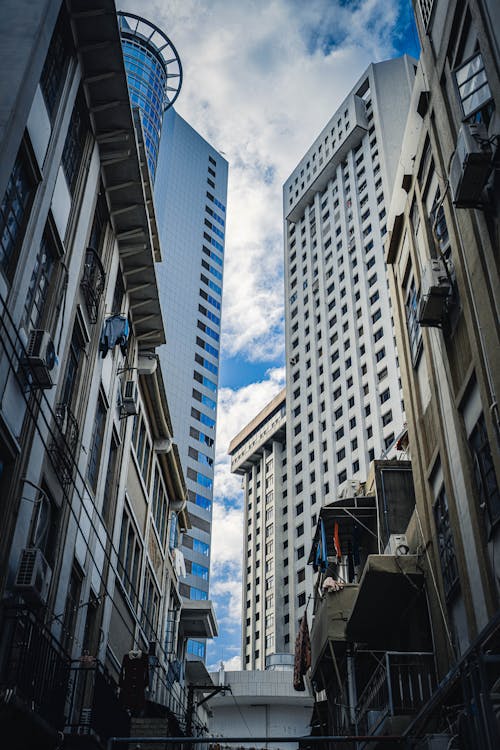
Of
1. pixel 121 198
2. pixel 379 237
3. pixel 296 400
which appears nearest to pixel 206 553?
pixel 296 400

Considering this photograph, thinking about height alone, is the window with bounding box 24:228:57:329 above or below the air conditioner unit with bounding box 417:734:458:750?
above

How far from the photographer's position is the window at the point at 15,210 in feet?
42.2

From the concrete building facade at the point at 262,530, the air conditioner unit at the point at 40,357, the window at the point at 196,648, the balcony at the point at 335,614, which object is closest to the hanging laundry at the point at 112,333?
the air conditioner unit at the point at 40,357

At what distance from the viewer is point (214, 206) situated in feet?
341

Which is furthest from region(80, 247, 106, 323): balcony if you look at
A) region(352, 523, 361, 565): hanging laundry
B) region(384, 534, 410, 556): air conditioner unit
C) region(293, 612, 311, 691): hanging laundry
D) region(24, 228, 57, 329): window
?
region(293, 612, 311, 691): hanging laundry

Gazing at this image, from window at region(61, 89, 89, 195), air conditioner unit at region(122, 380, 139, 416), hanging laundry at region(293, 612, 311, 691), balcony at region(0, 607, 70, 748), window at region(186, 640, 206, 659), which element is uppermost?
window at region(186, 640, 206, 659)

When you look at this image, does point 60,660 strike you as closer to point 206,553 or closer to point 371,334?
point 206,553

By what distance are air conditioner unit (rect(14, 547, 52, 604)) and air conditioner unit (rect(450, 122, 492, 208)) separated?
935 cm

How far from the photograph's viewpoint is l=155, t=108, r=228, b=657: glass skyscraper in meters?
75.4

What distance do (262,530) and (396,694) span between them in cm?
8930

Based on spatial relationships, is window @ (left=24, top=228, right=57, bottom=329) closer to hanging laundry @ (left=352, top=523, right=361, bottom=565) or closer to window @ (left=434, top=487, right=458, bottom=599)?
window @ (left=434, top=487, right=458, bottom=599)

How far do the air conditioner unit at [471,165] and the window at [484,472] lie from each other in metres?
3.96

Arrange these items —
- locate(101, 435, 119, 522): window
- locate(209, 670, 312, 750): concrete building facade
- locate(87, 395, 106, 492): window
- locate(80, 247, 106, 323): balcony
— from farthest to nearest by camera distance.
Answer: locate(209, 670, 312, 750): concrete building facade < locate(101, 435, 119, 522): window < locate(87, 395, 106, 492): window < locate(80, 247, 106, 323): balcony

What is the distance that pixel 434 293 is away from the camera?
1553 centimetres
